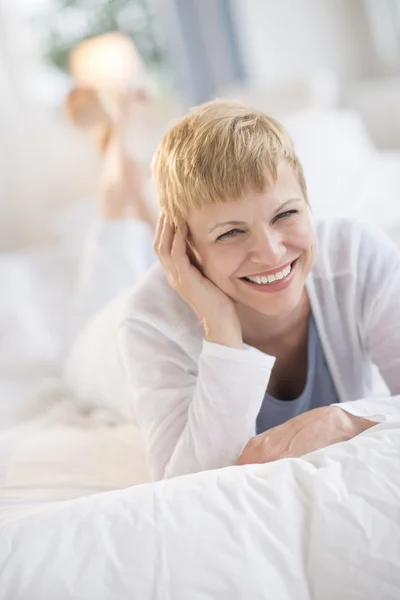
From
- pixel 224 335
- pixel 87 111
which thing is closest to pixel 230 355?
pixel 224 335

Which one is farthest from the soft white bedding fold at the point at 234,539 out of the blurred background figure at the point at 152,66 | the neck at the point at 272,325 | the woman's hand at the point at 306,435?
the blurred background figure at the point at 152,66

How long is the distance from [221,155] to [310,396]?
44cm

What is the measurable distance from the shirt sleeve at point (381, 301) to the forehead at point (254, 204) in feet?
0.64

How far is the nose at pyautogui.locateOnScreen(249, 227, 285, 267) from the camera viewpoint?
1.01 meters

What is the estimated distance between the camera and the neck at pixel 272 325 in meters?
1.17

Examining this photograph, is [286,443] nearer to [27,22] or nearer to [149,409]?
[149,409]

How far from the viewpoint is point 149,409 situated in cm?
111

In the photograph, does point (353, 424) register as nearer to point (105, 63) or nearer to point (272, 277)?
point (272, 277)

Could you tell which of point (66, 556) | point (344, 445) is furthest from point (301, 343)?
point (66, 556)

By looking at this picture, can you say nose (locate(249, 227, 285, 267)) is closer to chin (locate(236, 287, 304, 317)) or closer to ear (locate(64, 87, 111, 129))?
chin (locate(236, 287, 304, 317))

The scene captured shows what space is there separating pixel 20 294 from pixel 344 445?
5.51 feet

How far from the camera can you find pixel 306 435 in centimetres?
97

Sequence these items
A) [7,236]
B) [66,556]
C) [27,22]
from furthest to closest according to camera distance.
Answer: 1. [7,236]
2. [27,22]
3. [66,556]

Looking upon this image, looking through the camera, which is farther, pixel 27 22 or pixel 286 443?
pixel 27 22
